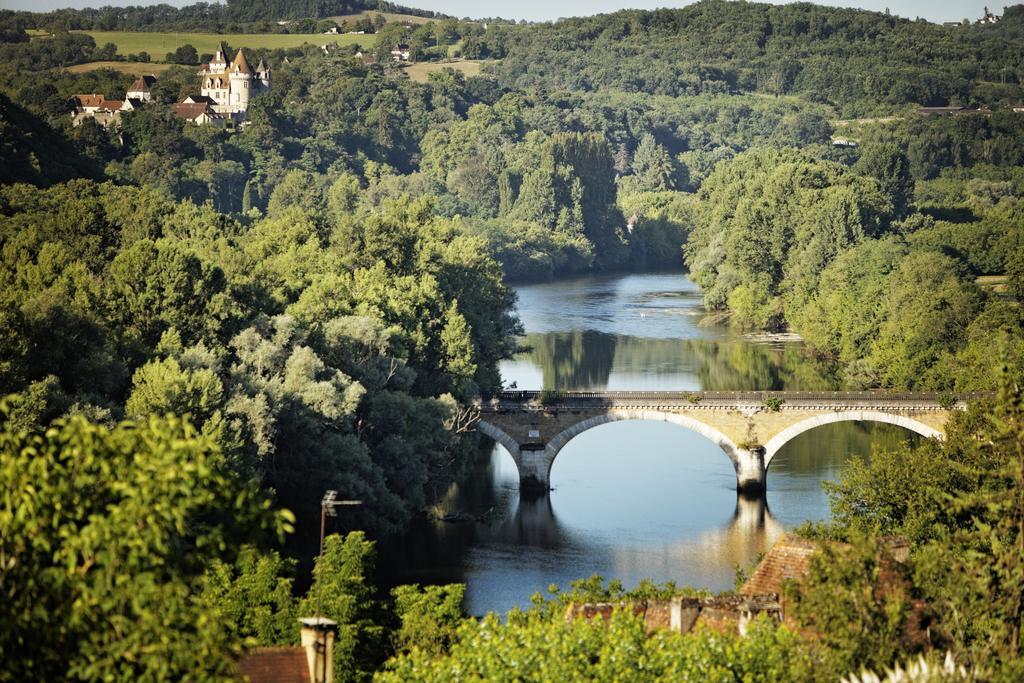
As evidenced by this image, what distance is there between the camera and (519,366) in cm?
9169

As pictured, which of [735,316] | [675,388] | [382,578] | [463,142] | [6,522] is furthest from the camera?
[463,142]

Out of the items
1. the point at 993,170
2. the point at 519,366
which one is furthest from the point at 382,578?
the point at 993,170

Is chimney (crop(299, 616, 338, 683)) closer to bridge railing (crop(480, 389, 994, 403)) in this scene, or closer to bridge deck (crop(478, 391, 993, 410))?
bridge deck (crop(478, 391, 993, 410))

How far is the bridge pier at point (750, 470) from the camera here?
63.8m

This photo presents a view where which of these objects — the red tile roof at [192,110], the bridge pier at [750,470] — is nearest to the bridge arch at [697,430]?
the bridge pier at [750,470]

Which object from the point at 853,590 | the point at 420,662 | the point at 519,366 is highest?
the point at 853,590

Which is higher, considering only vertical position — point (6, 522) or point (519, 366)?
point (6, 522)

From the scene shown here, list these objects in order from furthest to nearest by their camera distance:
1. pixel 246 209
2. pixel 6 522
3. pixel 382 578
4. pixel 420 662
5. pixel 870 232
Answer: pixel 246 209 < pixel 870 232 < pixel 382 578 < pixel 420 662 < pixel 6 522

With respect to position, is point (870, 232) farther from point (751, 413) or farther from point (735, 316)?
point (751, 413)

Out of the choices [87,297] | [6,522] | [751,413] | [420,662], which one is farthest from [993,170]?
[6,522]

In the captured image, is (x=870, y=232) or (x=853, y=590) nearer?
(x=853, y=590)

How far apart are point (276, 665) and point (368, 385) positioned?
112 feet

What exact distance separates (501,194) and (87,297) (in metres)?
101

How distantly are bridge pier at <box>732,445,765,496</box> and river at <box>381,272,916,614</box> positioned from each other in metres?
0.42
